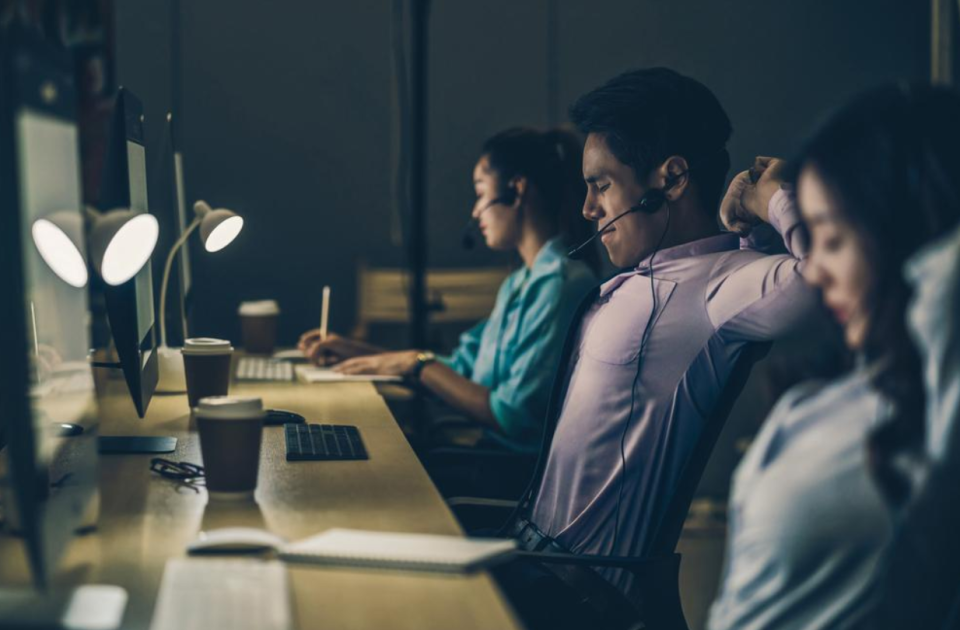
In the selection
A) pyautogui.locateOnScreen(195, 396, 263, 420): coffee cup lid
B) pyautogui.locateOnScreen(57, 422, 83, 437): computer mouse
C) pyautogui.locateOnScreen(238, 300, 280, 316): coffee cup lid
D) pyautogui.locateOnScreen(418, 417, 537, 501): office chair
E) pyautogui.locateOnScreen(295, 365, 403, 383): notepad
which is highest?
pyautogui.locateOnScreen(195, 396, 263, 420): coffee cup lid

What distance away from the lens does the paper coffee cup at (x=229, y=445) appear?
52.0 inches

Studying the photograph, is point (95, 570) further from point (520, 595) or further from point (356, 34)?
point (356, 34)

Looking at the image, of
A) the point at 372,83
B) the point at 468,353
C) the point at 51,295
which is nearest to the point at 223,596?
the point at 51,295

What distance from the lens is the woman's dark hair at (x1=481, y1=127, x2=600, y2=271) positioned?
256 centimetres

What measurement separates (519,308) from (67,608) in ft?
5.21

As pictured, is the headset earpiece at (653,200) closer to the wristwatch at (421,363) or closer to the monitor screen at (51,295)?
the monitor screen at (51,295)

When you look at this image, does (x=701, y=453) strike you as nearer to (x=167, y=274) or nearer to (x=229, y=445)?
(x=229, y=445)

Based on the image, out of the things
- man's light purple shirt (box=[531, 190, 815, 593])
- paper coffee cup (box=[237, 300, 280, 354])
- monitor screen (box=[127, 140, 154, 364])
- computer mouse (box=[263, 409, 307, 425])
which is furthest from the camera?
paper coffee cup (box=[237, 300, 280, 354])

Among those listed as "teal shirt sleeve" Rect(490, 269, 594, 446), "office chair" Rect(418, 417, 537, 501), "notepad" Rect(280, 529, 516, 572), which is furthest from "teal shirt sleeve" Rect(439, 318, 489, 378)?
"notepad" Rect(280, 529, 516, 572)

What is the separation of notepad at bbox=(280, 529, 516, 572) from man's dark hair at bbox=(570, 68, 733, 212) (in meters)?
0.81

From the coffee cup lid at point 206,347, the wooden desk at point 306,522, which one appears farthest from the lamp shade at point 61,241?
the coffee cup lid at point 206,347

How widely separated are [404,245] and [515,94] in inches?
32.1

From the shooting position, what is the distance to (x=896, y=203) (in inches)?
31.7

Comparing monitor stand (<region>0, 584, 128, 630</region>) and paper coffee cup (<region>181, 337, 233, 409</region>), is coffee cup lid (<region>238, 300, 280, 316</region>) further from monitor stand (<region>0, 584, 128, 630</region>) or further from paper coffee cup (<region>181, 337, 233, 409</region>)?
monitor stand (<region>0, 584, 128, 630</region>)
